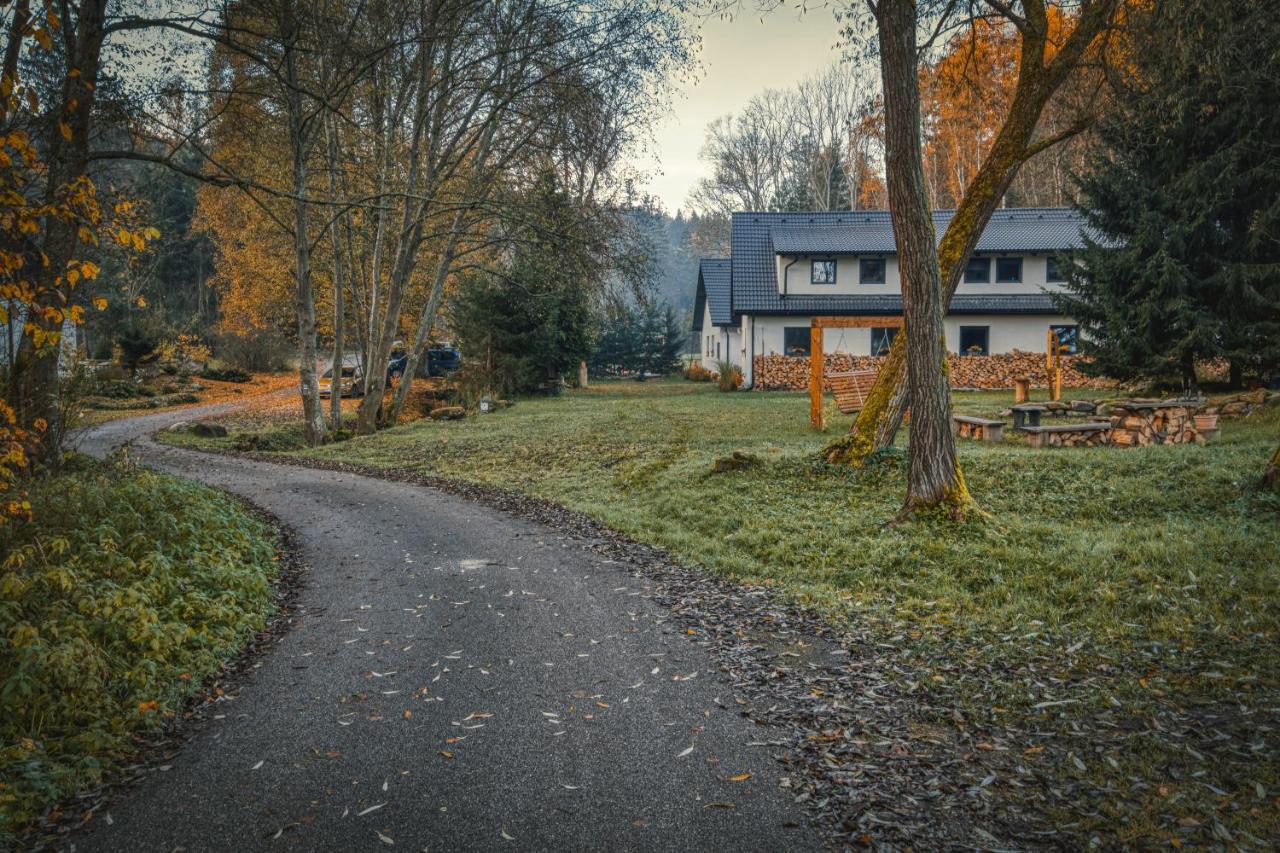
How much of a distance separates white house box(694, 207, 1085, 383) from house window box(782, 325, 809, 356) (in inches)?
1.6

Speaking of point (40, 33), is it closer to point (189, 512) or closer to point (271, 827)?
point (271, 827)

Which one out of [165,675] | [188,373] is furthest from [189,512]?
[188,373]

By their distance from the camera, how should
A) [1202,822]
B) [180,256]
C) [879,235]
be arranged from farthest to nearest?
[180,256] < [879,235] < [1202,822]

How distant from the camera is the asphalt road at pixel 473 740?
11.1 ft

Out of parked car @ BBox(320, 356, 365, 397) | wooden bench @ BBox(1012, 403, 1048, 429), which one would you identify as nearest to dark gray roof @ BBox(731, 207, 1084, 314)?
parked car @ BBox(320, 356, 365, 397)

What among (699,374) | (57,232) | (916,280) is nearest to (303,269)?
(57,232)

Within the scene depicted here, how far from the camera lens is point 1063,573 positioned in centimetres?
661

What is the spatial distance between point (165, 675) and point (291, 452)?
13.4 meters

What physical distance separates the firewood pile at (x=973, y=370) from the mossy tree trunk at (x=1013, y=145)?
1823 cm

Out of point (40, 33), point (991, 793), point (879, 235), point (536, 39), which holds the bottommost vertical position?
point (991, 793)

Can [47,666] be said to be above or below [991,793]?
above

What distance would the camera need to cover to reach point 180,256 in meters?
47.0

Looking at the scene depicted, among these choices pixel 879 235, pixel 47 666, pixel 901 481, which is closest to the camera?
pixel 47 666

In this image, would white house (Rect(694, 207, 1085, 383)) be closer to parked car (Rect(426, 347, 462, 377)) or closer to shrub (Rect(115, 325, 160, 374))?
parked car (Rect(426, 347, 462, 377))
